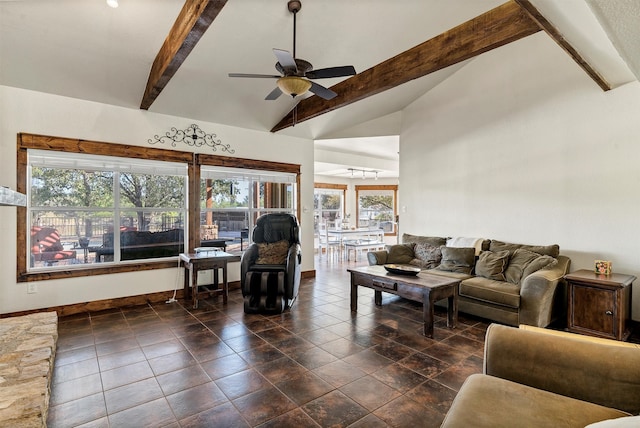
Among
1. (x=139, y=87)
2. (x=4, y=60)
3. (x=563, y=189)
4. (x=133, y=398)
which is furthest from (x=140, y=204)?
(x=563, y=189)

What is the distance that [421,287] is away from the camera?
326cm

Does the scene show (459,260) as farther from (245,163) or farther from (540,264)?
(245,163)

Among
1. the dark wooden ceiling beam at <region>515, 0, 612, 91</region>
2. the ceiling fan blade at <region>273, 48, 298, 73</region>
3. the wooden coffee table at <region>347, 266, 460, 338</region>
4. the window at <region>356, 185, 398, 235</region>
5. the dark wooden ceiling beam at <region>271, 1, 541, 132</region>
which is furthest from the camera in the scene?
the window at <region>356, 185, 398, 235</region>

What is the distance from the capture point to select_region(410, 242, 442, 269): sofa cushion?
4682mm

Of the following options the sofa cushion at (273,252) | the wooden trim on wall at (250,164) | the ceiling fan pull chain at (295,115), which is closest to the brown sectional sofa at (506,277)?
the sofa cushion at (273,252)

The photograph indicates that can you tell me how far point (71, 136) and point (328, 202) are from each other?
7.94 meters

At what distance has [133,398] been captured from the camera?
2.18 meters

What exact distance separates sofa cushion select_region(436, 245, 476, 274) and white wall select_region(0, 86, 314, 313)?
326 centimetres

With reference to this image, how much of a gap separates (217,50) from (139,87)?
1.19 meters

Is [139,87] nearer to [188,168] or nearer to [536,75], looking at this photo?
[188,168]

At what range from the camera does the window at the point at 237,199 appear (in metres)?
5.01

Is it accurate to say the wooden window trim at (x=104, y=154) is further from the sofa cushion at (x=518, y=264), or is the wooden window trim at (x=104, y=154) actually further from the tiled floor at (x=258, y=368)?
the sofa cushion at (x=518, y=264)

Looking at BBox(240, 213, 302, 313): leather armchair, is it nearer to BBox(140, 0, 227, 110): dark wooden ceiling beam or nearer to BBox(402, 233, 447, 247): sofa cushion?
BBox(402, 233, 447, 247): sofa cushion

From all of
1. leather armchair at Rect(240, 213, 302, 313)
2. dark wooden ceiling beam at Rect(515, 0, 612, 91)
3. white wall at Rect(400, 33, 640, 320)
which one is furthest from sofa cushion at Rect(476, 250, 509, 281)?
leather armchair at Rect(240, 213, 302, 313)
